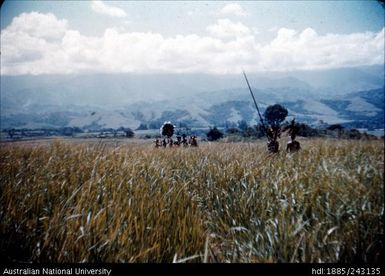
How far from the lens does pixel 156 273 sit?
3088 millimetres

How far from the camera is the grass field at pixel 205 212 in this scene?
9.93 ft

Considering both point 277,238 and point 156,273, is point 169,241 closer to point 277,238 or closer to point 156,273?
point 156,273

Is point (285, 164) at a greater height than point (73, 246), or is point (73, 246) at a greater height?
point (285, 164)

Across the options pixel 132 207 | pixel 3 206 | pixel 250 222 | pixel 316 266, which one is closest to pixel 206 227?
pixel 250 222

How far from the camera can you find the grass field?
119 inches

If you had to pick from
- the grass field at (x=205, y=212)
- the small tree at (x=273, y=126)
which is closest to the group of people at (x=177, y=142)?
the small tree at (x=273, y=126)

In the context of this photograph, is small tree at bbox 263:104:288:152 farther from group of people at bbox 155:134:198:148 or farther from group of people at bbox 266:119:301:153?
group of people at bbox 155:134:198:148

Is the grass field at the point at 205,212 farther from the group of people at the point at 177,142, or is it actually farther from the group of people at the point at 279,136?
the group of people at the point at 177,142

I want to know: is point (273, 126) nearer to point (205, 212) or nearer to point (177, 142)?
point (177, 142)

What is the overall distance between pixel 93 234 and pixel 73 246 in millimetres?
217

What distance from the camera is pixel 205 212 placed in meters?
4.17

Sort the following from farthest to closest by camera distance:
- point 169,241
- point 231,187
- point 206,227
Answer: point 231,187
point 206,227
point 169,241

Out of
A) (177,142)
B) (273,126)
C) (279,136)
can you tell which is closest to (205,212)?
(279,136)

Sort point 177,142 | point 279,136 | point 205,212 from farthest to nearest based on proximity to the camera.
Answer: point 177,142 < point 279,136 < point 205,212
